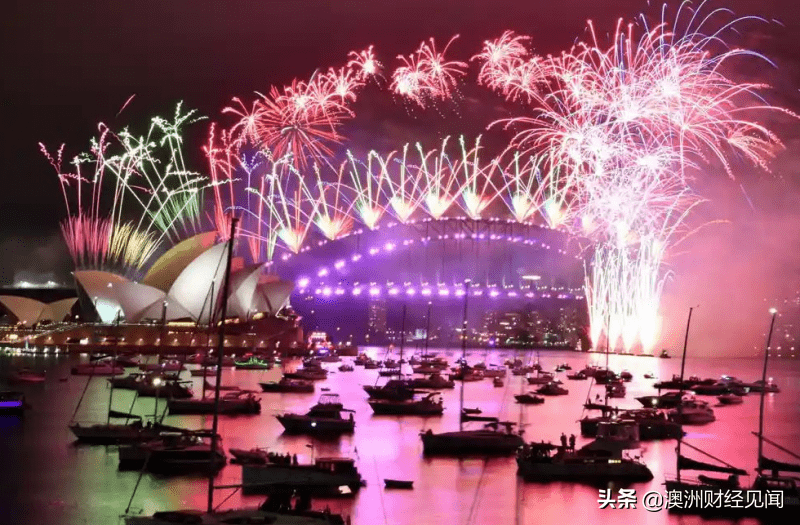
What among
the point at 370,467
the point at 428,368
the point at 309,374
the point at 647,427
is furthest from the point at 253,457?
the point at 428,368

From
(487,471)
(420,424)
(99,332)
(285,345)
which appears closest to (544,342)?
(285,345)

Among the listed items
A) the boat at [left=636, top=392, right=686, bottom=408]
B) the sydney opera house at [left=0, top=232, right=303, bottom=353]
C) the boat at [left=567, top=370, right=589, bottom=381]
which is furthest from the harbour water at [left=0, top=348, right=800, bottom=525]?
the sydney opera house at [left=0, top=232, right=303, bottom=353]

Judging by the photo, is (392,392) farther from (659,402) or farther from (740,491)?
(740,491)

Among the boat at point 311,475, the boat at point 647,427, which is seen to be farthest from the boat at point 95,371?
the boat at point 311,475

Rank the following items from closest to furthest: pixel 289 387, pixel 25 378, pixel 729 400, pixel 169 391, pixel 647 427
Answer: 1. pixel 647 427
2. pixel 169 391
3. pixel 289 387
4. pixel 25 378
5. pixel 729 400

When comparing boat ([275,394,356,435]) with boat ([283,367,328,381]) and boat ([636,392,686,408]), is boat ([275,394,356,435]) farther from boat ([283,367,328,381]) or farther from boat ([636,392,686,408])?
boat ([283,367,328,381])

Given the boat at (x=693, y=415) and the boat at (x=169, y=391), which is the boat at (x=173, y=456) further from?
the boat at (x=693, y=415)
